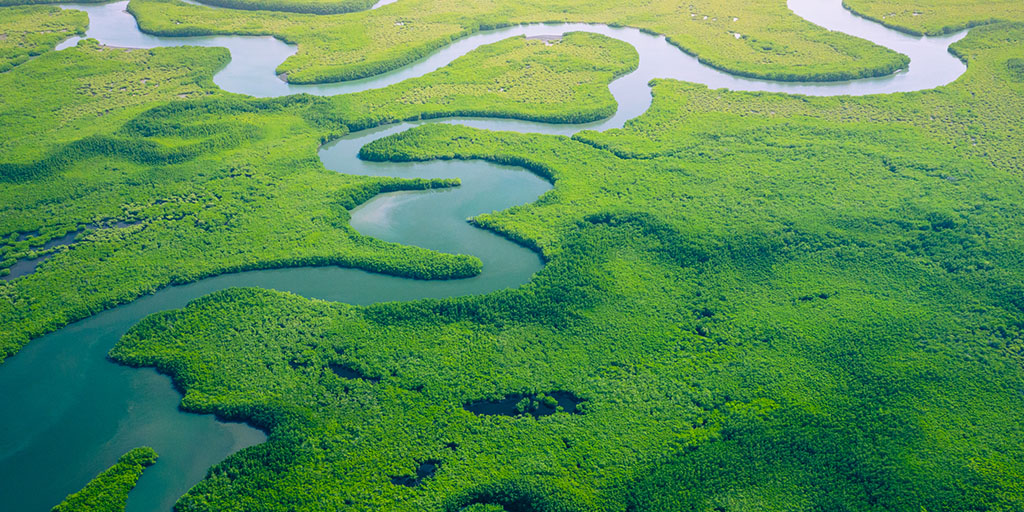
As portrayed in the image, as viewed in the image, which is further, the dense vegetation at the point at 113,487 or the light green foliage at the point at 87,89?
the light green foliage at the point at 87,89

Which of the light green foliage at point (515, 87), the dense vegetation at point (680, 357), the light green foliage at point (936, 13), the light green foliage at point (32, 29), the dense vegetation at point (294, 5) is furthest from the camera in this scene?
the dense vegetation at point (294, 5)

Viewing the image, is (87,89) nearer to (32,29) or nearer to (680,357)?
(32,29)

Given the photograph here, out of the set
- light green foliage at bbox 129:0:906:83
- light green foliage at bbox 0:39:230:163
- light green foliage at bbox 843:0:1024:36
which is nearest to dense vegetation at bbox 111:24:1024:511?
light green foliage at bbox 129:0:906:83

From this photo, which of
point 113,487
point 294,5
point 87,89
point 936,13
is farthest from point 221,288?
point 936,13

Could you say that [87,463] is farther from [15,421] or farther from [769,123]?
[769,123]

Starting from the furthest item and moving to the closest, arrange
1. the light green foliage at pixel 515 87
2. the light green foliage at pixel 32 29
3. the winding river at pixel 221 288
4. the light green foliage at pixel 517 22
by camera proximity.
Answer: the light green foliage at pixel 517 22 → the light green foliage at pixel 32 29 → the light green foliage at pixel 515 87 → the winding river at pixel 221 288

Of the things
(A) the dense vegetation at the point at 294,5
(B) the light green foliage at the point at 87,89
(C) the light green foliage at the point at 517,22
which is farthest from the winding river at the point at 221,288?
(A) the dense vegetation at the point at 294,5

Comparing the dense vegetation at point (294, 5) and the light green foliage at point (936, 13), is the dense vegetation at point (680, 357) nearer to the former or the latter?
the light green foliage at point (936, 13)
